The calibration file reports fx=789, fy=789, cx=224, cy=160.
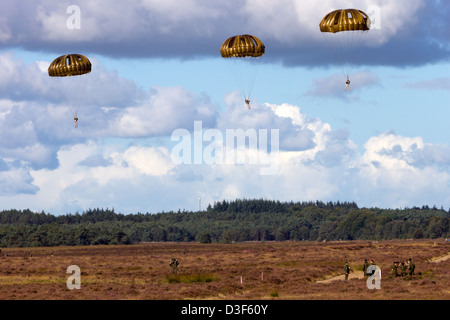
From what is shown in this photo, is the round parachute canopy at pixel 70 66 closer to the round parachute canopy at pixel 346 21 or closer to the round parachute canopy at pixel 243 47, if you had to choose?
the round parachute canopy at pixel 243 47

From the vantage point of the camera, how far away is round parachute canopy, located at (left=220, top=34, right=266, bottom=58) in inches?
2842

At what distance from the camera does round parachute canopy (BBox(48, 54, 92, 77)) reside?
7544cm

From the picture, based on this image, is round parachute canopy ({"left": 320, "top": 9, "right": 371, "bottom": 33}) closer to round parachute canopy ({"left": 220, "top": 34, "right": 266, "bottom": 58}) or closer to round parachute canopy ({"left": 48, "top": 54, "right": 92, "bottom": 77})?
round parachute canopy ({"left": 220, "top": 34, "right": 266, "bottom": 58})

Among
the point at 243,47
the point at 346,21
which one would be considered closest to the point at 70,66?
the point at 243,47

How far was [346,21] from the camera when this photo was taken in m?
65.6

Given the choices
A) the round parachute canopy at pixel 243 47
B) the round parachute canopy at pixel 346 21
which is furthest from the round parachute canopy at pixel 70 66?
the round parachute canopy at pixel 346 21

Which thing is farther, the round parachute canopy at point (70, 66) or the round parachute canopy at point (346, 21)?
the round parachute canopy at point (70, 66)

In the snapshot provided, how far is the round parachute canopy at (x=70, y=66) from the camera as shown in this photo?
7544 centimetres

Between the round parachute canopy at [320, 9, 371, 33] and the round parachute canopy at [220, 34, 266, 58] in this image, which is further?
the round parachute canopy at [220, 34, 266, 58]

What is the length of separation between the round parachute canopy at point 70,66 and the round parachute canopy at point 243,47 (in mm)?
13530

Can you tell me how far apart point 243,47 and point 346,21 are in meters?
10.7

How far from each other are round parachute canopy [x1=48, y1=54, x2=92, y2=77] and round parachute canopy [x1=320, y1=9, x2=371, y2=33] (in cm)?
2387

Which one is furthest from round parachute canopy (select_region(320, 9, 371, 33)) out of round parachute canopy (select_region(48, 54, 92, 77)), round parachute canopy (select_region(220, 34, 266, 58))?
round parachute canopy (select_region(48, 54, 92, 77))

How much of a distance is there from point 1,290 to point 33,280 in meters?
11.7
